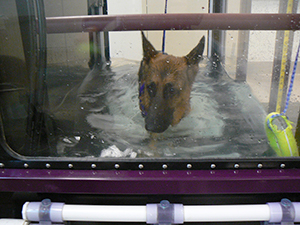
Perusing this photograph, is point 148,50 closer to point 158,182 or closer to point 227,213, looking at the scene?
point 158,182

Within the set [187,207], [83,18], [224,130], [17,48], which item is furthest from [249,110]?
Answer: [17,48]

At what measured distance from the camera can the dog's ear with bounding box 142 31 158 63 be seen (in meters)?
0.79

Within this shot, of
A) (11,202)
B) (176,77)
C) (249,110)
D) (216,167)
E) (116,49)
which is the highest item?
(116,49)

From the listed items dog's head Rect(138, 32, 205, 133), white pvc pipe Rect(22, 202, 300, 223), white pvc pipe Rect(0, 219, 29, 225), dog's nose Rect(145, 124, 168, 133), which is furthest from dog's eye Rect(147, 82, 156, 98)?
white pvc pipe Rect(0, 219, 29, 225)

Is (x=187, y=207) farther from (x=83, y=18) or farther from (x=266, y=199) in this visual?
(x=83, y=18)

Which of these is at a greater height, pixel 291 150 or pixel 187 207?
pixel 291 150

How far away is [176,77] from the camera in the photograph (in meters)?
0.91

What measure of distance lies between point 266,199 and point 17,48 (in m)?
0.96

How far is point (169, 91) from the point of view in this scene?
0.92 metres

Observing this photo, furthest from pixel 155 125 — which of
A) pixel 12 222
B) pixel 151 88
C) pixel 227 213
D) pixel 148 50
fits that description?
pixel 12 222

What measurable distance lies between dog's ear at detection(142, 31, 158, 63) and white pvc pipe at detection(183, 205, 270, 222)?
52 centimetres

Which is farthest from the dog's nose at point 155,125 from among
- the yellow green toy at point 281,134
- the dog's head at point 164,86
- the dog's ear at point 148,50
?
the yellow green toy at point 281,134

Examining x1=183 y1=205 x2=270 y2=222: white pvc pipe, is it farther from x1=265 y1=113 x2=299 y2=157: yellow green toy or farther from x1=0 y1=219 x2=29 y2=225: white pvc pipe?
x1=0 y1=219 x2=29 y2=225: white pvc pipe

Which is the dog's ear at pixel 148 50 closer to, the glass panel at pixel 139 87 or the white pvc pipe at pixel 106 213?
the glass panel at pixel 139 87
